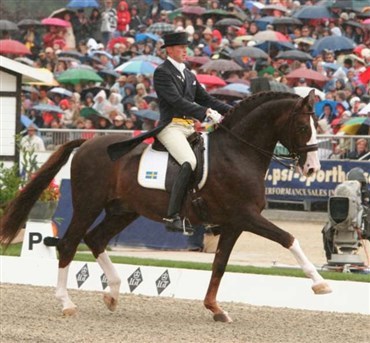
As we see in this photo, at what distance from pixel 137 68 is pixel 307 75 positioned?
4.23 meters

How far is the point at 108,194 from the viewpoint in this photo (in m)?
11.7

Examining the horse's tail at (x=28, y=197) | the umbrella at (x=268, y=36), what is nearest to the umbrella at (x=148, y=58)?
the umbrella at (x=268, y=36)

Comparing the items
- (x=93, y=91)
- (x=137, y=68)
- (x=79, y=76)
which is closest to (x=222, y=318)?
(x=137, y=68)

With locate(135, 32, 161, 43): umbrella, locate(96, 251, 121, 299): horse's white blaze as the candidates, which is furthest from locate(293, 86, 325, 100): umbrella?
locate(96, 251, 121, 299): horse's white blaze

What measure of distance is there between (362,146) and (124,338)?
1093 cm

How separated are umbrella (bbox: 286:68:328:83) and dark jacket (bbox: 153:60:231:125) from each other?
38.3ft

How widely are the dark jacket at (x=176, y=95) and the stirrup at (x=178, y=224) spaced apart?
35.7 inches

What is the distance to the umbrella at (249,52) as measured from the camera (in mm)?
25406

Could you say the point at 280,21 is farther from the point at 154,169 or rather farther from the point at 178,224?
the point at 178,224

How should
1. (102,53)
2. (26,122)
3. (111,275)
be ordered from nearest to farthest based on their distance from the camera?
(111,275) < (26,122) < (102,53)

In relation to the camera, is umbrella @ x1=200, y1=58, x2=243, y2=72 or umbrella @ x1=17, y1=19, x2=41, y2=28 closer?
umbrella @ x1=200, y1=58, x2=243, y2=72

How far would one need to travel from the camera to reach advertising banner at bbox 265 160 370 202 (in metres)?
20.0

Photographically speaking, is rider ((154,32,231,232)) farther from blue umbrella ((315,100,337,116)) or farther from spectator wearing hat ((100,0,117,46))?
spectator wearing hat ((100,0,117,46))

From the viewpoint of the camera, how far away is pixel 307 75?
2317 cm
